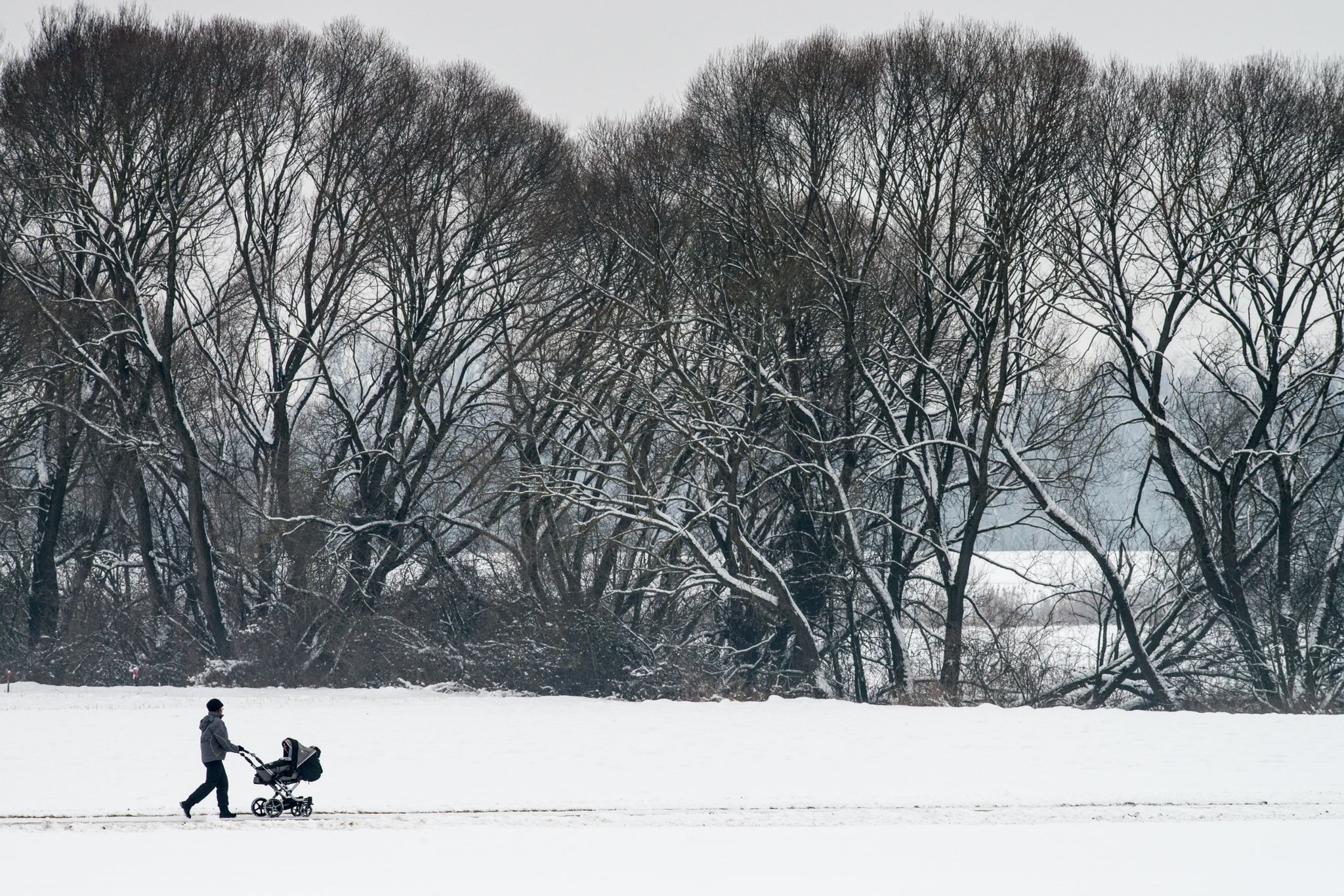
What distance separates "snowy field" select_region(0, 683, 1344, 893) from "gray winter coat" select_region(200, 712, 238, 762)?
0.73 metres

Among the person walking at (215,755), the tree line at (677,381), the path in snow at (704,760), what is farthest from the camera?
the tree line at (677,381)

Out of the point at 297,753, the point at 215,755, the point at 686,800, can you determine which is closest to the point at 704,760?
the point at 686,800

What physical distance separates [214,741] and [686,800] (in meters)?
5.45

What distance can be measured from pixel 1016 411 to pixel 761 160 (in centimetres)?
781

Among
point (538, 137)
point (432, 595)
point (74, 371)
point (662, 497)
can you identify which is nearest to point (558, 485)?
point (662, 497)

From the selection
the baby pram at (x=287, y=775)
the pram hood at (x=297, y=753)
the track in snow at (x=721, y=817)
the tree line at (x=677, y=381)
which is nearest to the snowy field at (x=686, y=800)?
the track in snow at (x=721, y=817)

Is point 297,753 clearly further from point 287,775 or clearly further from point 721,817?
point 721,817

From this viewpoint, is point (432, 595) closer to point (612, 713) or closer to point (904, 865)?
point (612, 713)

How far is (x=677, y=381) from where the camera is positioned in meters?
27.3

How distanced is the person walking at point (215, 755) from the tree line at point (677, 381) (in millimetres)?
12436

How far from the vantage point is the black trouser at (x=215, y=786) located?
12914 millimetres

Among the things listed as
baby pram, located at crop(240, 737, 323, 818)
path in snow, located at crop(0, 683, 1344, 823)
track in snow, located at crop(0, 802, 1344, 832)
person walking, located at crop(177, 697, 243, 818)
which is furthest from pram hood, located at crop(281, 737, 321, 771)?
path in snow, located at crop(0, 683, 1344, 823)

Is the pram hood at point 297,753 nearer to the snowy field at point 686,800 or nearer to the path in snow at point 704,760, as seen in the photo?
the snowy field at point 686,800

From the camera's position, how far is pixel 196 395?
1287 inches
